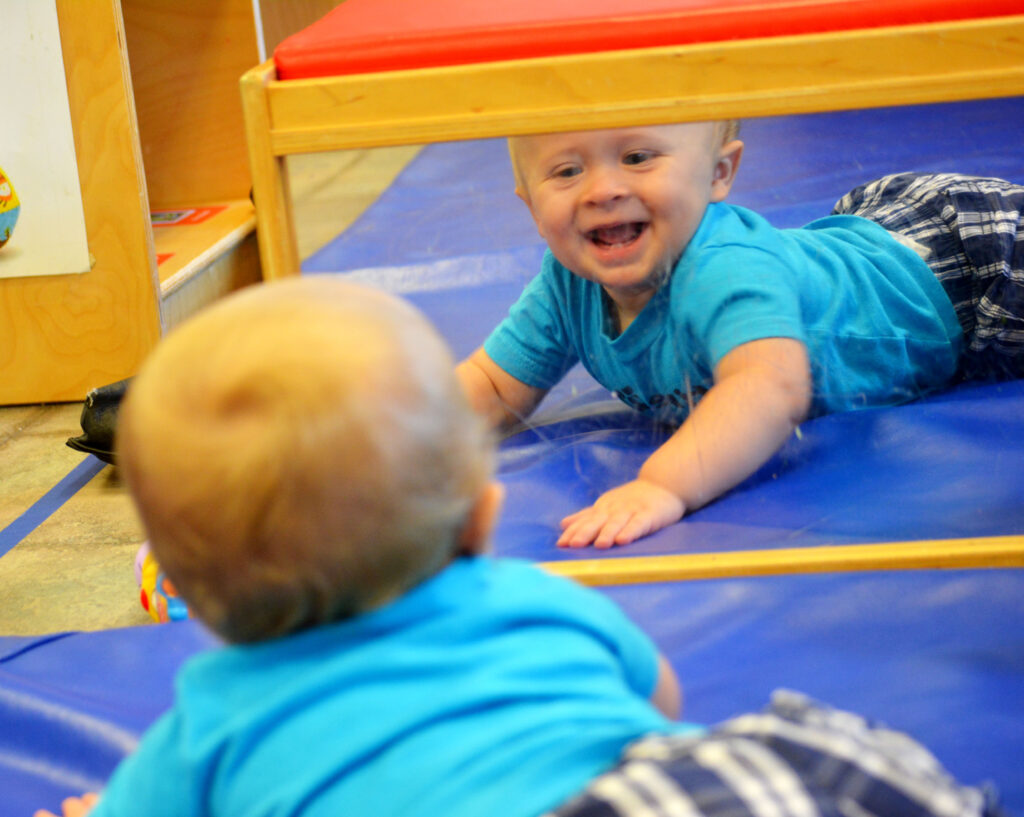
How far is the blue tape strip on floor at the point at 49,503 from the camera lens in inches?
45.3

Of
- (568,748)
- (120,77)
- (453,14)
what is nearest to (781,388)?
(453,14)

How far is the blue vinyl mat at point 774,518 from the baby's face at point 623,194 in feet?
0.08

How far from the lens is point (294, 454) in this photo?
13.4 inches

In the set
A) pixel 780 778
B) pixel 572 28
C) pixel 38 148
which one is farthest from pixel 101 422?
pixel 780 778

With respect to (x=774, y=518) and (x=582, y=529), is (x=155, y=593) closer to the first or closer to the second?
(x=582, y=529)

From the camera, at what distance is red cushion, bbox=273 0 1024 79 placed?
0.72m

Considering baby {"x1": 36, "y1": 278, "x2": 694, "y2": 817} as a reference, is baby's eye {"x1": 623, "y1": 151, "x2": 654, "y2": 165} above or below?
above

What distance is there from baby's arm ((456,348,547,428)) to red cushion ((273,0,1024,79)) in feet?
0.93

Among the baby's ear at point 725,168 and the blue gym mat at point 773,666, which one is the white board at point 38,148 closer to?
the blue gym mat at point 773,666

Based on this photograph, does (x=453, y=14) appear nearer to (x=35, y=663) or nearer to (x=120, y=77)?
(x=35, y=663)

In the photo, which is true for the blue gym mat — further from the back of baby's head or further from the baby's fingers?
the back of baby's head

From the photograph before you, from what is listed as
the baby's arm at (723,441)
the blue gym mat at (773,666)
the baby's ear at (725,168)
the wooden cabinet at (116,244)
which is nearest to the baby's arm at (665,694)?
the blue gym mat at (773,666)

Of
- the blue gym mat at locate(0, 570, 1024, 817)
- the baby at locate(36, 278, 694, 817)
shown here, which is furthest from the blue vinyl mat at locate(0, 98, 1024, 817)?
the baby at locate(36, 278, 694, 817)

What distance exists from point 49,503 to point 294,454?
1006 millimetres
